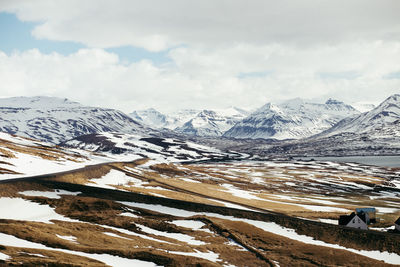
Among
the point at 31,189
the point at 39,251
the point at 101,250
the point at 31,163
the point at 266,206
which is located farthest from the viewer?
the point at 31,163

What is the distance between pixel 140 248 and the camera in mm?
37500

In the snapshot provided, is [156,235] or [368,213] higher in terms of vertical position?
[156,235]

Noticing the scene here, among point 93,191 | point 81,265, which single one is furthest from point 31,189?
point 81,265

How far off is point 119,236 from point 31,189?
1293 inches

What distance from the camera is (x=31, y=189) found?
65875 mm

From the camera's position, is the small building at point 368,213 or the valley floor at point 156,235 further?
the small building at point 368,213

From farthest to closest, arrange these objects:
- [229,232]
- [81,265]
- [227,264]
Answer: [229,232] → [227,264] → [81,265]

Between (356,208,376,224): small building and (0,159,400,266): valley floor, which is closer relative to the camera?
(0,159,400,266): valley floor

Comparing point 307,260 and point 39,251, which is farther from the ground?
A: point 39,251

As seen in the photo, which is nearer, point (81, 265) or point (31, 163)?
point (81, 265)

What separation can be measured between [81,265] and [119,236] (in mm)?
14844

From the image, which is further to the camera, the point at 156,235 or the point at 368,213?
the point at 368,213

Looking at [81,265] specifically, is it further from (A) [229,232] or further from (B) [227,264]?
(A) [229,232]

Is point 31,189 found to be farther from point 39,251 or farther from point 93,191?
point 39,251
